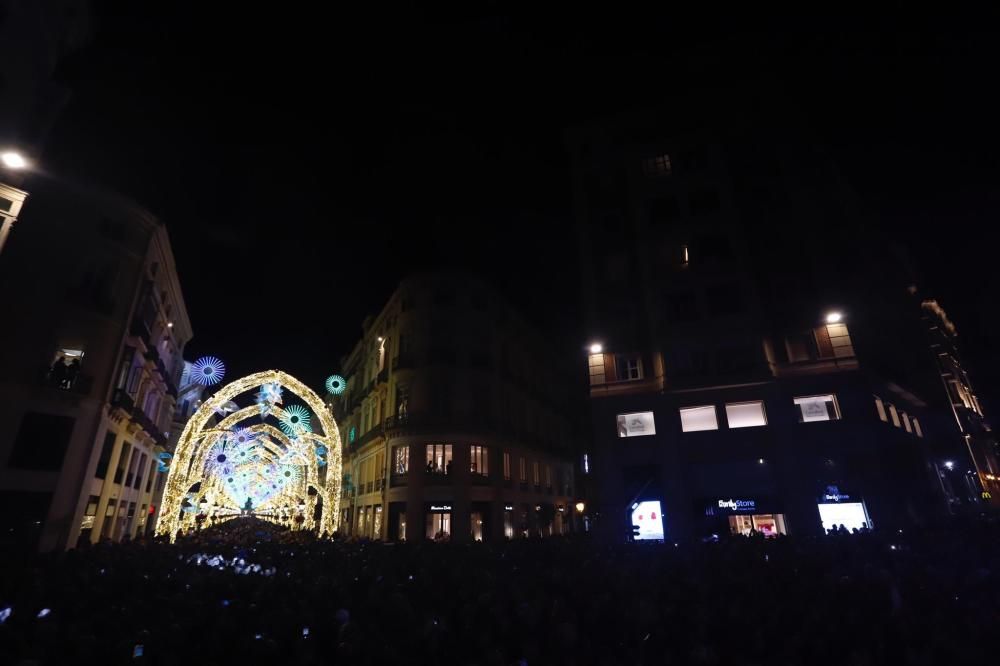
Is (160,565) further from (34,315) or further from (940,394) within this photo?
(940,394)

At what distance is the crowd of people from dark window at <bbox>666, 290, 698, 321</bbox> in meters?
15.6

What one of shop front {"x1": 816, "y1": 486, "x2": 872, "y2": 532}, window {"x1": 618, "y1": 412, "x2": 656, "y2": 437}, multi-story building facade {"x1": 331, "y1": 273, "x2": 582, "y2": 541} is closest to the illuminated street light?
window {"x1": 618, "y1": 412, "x2": 656, "y2": 437}

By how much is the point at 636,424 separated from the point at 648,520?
4709mm

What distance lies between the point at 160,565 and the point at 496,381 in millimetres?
25205

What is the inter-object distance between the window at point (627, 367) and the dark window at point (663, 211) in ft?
27.4

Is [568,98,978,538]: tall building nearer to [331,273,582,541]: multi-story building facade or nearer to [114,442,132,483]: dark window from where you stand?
[331,273,582,541]: multi-story building facade

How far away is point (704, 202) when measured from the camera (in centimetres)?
2727

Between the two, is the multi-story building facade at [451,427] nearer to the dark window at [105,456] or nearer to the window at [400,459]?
the window at [400,459]

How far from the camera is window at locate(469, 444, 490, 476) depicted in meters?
31.8

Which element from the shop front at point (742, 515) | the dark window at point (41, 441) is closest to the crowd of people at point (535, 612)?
the shop front at point (742, 515)

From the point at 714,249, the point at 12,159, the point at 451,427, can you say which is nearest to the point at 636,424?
the point at 714,249

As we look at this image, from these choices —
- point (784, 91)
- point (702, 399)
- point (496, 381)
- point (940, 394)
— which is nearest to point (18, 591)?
point (702, 399)

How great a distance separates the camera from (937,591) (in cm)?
679

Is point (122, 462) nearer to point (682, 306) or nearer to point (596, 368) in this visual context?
point (596, 368)
